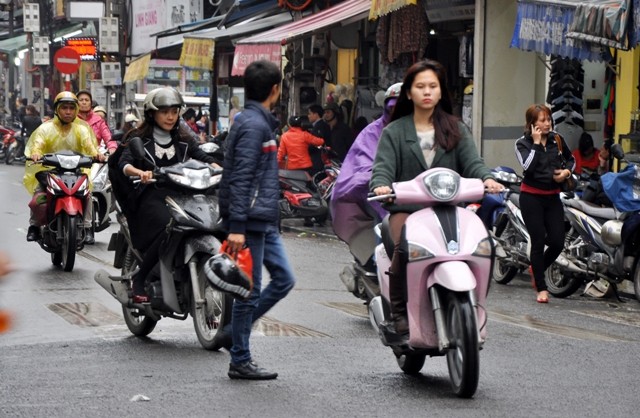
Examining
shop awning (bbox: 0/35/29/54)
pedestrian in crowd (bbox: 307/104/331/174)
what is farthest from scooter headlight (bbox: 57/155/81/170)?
shop awning (bbox: 0/35/29/54)

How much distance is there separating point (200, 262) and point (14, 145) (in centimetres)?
3789

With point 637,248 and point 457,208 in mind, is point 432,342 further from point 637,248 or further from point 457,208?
point 637,248

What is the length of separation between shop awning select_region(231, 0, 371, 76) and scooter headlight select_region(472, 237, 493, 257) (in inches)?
590

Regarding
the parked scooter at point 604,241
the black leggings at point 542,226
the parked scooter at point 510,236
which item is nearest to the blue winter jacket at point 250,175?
the black leggings at point 542,226

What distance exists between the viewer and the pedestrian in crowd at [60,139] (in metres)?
14.7

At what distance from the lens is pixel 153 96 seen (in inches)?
375

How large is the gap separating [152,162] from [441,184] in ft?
9.62

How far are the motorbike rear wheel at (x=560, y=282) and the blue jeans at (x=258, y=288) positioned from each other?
5.61 metres

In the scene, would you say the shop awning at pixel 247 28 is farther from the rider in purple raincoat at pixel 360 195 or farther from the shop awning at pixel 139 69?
the rider in purple raincoat at pixel 360 195

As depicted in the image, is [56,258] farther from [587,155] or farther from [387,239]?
[387,239]

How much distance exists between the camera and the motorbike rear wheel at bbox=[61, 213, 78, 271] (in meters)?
14.1

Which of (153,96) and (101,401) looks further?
(153,96)

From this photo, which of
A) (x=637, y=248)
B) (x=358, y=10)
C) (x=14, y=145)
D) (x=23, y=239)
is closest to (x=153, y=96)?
(x=637, y=248)

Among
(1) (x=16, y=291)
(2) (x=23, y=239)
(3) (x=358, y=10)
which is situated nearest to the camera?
(1) (x=16, y=291)
